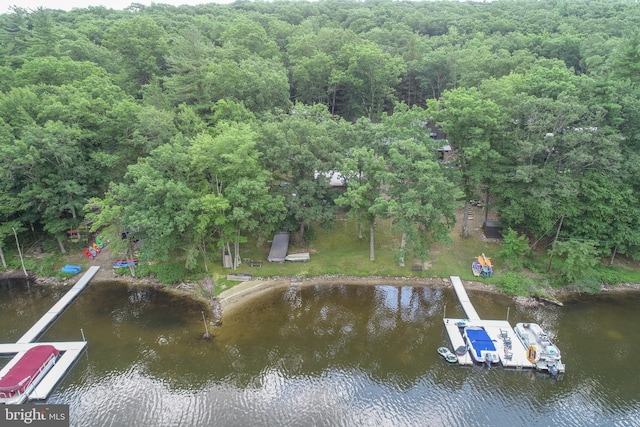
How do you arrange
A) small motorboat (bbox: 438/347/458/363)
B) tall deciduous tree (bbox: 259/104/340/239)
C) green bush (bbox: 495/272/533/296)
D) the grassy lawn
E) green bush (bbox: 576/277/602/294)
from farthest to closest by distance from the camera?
1. the grassy lawn
2. tall deciduous tree (bbox: 259/104/340/239)
3. green bush (bbox: 495/272/533/296)
4. green bush (bbox: 576/277/602/294)
5. small motorboat (bbox: 438/347/458/363)

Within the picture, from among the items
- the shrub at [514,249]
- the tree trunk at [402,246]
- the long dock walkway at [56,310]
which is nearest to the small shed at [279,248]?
the tree trunk at [402,246]

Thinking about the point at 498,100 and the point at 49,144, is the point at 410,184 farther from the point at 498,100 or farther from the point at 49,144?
the point at 49,144

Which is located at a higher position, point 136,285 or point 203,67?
point 203,67

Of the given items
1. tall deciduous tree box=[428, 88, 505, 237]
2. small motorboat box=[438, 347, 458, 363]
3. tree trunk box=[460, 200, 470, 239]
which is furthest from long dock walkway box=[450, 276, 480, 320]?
tall deciduous tree box=[428, 88, 505, 237]

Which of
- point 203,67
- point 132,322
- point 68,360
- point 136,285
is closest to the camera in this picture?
point 68,360

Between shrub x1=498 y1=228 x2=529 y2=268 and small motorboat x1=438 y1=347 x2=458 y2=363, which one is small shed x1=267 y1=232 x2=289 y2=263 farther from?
shrub x1=498 y1=228 x2=529 y2=268

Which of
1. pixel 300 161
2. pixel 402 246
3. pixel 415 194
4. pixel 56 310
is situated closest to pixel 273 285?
pixel 300 161

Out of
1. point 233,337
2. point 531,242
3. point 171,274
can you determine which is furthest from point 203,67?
point 531,242
